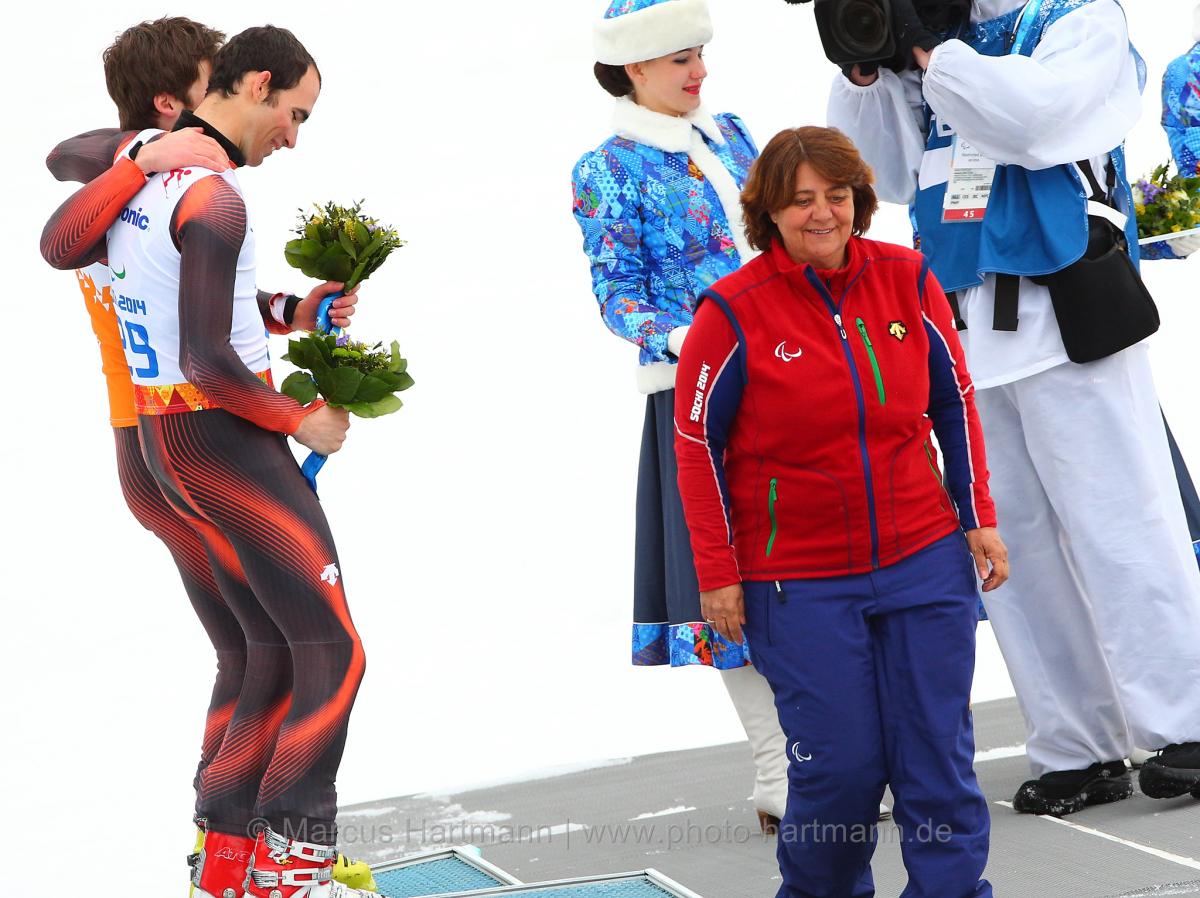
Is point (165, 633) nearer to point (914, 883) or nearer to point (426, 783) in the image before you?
point (426, 783)

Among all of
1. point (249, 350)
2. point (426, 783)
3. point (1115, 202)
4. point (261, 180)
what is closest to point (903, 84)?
point (1115, 202)

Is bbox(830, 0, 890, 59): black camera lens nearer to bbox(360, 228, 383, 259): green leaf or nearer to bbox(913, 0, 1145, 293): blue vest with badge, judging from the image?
bbox(913, 0, 1145, 293): blue vest with badge

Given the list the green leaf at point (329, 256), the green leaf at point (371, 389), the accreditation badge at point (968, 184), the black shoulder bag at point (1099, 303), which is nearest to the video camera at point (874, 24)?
the accreditation badge at point (968, 184)

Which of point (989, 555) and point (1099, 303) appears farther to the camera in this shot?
point (1099, 303)

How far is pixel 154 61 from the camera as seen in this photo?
9.09 feet

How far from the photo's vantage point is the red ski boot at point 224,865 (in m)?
2.63

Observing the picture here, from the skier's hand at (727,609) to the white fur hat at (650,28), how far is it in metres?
1.25

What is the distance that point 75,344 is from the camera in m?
8.22

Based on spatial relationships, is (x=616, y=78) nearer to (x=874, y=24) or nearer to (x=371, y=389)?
(x=874, y=24)

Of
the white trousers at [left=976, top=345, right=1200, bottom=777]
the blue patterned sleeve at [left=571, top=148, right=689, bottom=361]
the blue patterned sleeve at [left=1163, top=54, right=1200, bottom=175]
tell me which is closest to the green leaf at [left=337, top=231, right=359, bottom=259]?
the blue patterned sleeve at [left=571, top=148, right=689, bottom=361]

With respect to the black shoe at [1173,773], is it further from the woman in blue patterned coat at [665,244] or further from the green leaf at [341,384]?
the green leaf at [341,384]

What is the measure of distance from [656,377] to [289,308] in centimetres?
73

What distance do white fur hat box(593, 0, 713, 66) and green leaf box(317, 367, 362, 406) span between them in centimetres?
102

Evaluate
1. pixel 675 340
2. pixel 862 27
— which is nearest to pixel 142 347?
pixel 675 340
